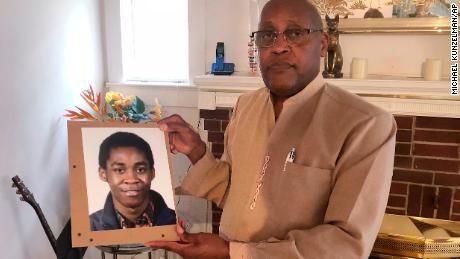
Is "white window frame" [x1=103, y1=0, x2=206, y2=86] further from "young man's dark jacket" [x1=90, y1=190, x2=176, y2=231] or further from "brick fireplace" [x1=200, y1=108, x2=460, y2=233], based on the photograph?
"young man's dark jacket" [x1=90, y1=190, x2=176, y2=231]

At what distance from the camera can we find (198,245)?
1.06m

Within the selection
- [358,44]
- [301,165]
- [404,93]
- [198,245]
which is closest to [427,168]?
[404,93]

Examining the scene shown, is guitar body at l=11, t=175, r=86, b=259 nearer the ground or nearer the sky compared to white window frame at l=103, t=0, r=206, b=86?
nearer the ground

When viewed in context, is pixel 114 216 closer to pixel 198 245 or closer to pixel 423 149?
pixel 198 245

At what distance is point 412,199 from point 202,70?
1318mm

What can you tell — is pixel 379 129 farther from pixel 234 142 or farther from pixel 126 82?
pixel 126 82

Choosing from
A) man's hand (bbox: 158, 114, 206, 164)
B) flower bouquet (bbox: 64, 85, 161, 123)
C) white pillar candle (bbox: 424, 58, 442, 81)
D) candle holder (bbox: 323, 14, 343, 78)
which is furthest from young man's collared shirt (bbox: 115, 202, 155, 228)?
white pillar candle (bbox: 424, 58, 442, 81)

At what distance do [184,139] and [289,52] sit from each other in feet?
1.45

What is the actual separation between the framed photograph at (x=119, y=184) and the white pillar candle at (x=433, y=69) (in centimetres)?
136

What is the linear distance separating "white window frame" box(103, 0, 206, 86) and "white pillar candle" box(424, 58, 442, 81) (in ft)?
3.78

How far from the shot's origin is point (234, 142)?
1218 mm

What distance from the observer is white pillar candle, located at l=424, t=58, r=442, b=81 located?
1894 millimetres

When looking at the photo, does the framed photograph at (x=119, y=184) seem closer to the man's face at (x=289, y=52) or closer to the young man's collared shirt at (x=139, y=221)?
the young man's collared shirt at (x=139, y=221)

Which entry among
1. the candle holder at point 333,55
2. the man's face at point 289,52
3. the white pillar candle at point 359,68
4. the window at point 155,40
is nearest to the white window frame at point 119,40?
the window at point 155,40
